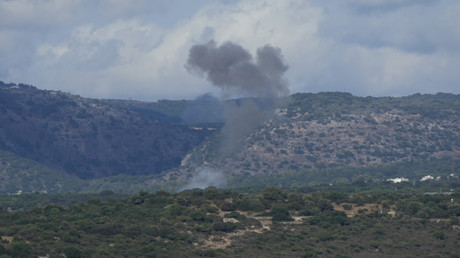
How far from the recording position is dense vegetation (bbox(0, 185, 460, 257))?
3652 inches

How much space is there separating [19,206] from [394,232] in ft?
258

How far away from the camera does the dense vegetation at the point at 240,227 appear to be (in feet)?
304

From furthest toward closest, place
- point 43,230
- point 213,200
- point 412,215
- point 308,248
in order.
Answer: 1. point 213,200
2. point 412,215
3. point 308,248
4. point 43,230

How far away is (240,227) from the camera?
11062cm

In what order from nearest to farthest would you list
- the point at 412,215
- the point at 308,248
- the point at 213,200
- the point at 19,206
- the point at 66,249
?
the point at 66,249, the point at 308,248, the point at 412,215, the point at 213,200, the point at 19,206

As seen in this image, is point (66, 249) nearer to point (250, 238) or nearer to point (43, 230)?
point (43, 230)

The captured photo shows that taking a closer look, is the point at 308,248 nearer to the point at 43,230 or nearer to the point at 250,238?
the point at 250,238

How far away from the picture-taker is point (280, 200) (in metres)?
130

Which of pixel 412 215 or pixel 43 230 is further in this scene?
pixel 412 215

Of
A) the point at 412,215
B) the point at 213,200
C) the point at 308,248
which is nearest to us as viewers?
the point at 308,248

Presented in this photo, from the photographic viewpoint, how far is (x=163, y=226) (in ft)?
347

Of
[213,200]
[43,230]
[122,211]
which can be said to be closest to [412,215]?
[213,200]

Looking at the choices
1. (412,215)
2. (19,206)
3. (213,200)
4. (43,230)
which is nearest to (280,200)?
(213,200)

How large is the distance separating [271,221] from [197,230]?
12355mm
